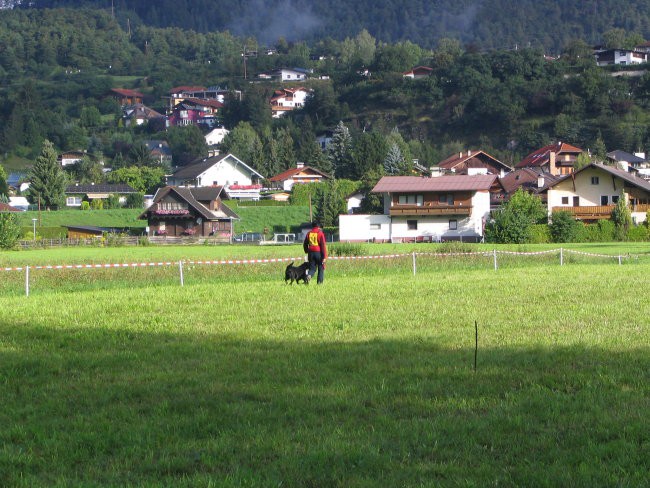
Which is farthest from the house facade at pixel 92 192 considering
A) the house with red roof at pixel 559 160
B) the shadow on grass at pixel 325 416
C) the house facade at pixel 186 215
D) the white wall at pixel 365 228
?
the shadow on grass at pixel 325 416

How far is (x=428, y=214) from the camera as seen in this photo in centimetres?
7375

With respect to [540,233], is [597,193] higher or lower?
higher

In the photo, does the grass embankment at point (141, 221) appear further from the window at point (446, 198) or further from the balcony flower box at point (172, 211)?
the window at point (446, 198)

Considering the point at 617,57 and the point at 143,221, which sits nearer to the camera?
the point at 143,221

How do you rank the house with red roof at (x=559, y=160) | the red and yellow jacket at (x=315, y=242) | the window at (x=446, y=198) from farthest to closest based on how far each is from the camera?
the house with red roof at (x=559, y=160)
the window at (x=446, y=198)
the red and yellow jacket at (x=315, y=242)

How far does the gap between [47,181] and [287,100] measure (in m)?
103

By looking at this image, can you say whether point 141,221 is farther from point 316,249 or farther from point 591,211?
point 316,249

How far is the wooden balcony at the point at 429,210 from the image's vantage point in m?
73.3

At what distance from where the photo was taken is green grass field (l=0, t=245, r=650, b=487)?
659 centimetres

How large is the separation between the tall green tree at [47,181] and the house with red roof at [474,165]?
42.5m

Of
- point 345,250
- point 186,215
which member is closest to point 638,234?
point 345,250

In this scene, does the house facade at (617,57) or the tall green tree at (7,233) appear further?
the house facade at (617,57)

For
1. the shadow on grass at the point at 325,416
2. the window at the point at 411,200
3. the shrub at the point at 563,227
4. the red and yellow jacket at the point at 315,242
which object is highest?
the window at the point at 411,200

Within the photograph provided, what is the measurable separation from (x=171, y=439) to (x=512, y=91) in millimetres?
139785
